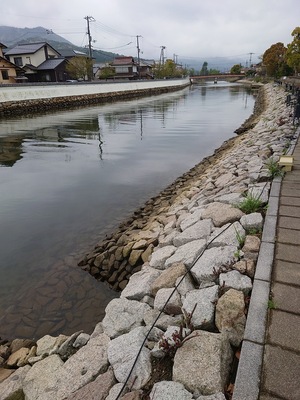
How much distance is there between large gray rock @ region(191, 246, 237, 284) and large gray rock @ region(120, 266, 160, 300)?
54cm

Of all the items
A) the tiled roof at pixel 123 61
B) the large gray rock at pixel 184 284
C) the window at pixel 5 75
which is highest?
the tiled roof at pixel 123 61

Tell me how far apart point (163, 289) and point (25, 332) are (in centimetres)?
214

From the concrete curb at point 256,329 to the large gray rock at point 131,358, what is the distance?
0.65 meters

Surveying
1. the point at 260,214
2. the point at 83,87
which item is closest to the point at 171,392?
the point at 260,214

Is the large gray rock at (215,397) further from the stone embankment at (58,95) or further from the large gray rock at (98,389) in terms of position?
the stone embankment at (58,95)

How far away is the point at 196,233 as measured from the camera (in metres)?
3.81

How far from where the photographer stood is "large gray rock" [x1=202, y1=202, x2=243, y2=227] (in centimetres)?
377

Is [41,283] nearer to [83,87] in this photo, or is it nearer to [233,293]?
[233,293]

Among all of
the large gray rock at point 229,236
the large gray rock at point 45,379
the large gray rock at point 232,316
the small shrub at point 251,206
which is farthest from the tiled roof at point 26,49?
the large gray rock at point 232,316

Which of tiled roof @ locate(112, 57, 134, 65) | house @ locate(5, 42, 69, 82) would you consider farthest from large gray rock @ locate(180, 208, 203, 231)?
tiled roof @ locate(112, 57, 134, 65)

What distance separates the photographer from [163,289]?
2854mm

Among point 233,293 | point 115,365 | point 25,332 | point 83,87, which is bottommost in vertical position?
point 25,332

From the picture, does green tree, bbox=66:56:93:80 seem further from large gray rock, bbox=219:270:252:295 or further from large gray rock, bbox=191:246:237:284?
large gray rock, bbox=219:270:252:295

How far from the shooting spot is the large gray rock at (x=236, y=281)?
241 centimetres
